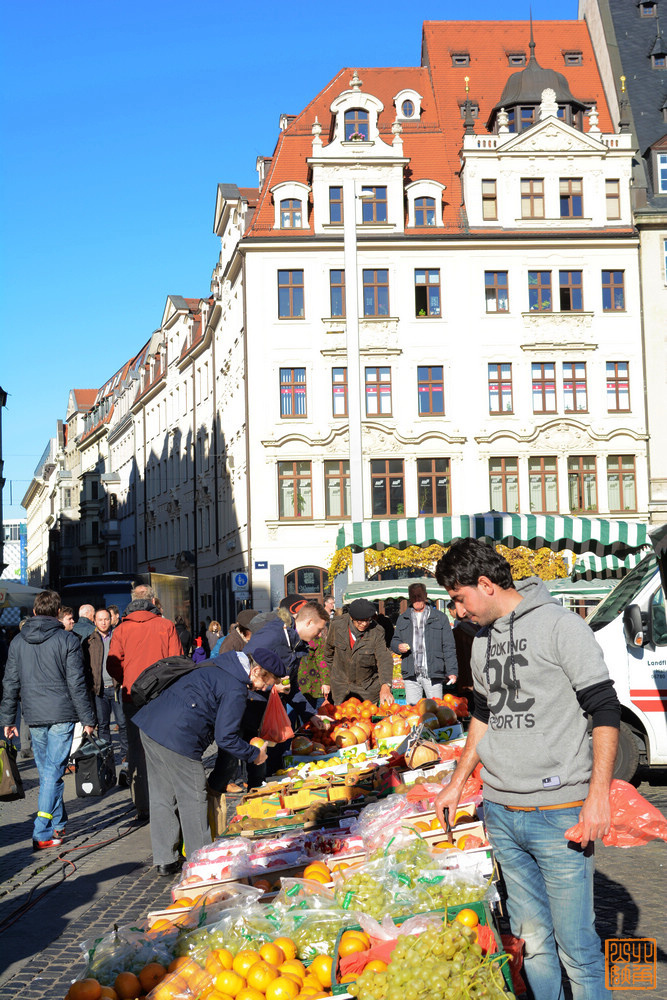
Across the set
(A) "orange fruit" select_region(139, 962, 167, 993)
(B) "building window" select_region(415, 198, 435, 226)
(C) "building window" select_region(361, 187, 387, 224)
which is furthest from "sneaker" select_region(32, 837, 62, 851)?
(B) "building window" select_region(415, 198, 435, 226)

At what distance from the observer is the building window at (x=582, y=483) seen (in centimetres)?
4103

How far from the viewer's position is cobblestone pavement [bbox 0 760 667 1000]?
6.03m

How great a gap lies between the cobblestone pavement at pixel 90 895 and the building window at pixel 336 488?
29677 millimetres

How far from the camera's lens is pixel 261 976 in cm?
416

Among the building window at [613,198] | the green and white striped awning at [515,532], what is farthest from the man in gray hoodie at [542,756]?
the building window at [613,198]

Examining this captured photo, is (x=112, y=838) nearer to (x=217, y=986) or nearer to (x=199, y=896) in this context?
(x=199, y=896)

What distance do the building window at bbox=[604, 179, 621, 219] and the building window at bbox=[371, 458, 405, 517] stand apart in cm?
1237

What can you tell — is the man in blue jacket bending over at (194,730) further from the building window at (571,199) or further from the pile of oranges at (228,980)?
the building window at (571,199)

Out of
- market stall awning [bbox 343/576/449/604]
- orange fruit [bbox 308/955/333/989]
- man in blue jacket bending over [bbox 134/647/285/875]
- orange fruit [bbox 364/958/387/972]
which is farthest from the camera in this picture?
market stall awning [bbox 343/576/449/604]

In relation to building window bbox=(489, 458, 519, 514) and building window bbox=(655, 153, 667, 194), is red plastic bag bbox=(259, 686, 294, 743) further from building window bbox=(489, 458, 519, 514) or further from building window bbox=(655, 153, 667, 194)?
building window bbox=(655, 153, 667, 194)

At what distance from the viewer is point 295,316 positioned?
134 feet

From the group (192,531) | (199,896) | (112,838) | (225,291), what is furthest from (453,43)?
(199,896)

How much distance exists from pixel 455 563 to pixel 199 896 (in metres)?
2.25

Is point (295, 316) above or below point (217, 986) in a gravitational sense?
above
